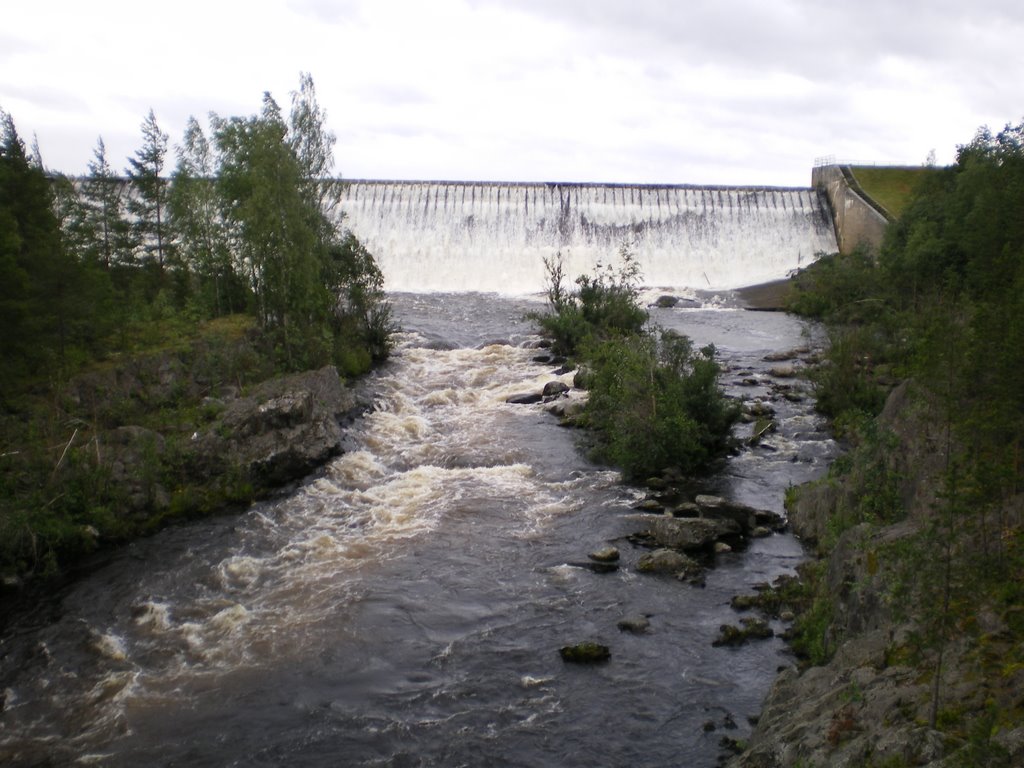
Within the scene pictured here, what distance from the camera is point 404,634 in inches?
634

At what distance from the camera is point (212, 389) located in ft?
88.9

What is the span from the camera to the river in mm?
12828

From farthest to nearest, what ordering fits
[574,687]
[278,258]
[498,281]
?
[498,281] → [278,258] → [574,687]

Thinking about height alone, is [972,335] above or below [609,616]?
above

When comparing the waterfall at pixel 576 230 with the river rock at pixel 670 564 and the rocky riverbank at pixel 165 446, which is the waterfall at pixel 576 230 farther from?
the river rock at pixel 670 564

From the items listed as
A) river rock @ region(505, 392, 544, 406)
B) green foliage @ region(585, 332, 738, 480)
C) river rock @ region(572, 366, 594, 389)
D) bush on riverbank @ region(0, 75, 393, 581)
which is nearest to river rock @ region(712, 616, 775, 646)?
green foliage @ region(585, 332, 738, 480)

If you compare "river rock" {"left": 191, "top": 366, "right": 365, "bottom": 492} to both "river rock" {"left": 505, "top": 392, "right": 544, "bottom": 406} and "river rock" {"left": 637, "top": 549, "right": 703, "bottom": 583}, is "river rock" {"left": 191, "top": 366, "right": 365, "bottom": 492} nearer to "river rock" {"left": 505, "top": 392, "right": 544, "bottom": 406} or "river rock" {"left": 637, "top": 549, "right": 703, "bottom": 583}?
"river rock" {"left": 505, "top": 392, "right": 544, "bottom": 406}

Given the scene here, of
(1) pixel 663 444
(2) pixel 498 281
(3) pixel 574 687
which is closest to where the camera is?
(3) pixel 574 687

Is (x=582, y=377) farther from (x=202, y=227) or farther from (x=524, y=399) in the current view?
(x=202, y=227)

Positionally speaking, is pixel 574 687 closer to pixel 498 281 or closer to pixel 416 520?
pixel 416 520

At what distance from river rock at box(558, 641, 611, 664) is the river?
0.22 m

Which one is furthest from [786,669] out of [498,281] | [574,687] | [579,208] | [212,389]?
[579,208]

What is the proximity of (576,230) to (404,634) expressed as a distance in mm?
49169

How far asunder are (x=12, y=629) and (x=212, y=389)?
38.2 feet
